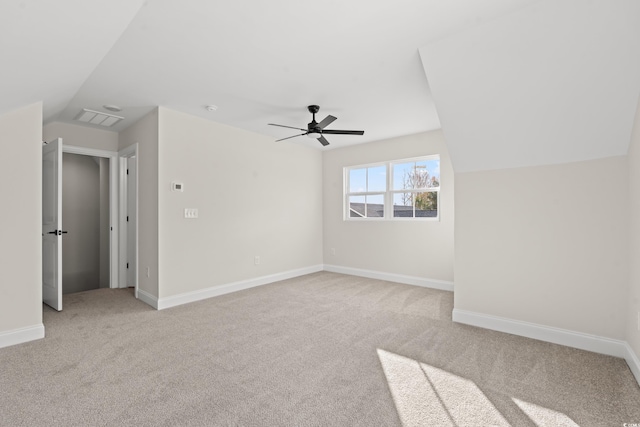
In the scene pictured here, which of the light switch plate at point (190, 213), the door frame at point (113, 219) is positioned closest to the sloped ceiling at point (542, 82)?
the light switch plate at point (190, 213)

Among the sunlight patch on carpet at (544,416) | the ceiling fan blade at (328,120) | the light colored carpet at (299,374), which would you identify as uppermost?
the ceiling fan blade at (328,120)

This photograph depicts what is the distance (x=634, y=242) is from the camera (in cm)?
226

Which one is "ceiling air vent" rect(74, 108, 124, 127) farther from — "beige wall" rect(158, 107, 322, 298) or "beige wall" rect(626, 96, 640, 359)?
"beige wall" rect(626, 96, 640, 359)

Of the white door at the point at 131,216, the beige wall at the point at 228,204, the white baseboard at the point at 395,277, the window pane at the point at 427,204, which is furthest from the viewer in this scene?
the window pane at the point at 427,204

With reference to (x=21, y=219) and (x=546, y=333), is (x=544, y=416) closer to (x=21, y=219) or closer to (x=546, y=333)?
(x=546, y=333)

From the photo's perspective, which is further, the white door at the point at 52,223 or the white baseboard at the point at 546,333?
the white door at the point at 52,223

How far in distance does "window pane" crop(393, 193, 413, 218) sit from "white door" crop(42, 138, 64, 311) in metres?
4.76

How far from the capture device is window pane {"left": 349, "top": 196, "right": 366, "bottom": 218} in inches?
227

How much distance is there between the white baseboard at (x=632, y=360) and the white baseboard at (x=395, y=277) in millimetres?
2262

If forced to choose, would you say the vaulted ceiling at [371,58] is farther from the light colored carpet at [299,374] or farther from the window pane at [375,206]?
the window pane at [375,206]

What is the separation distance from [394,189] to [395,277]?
60.9 inches

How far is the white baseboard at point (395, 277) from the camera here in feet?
15.3

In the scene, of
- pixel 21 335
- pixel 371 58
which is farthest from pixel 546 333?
pixel 21 335

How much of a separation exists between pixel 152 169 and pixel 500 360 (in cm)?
427
